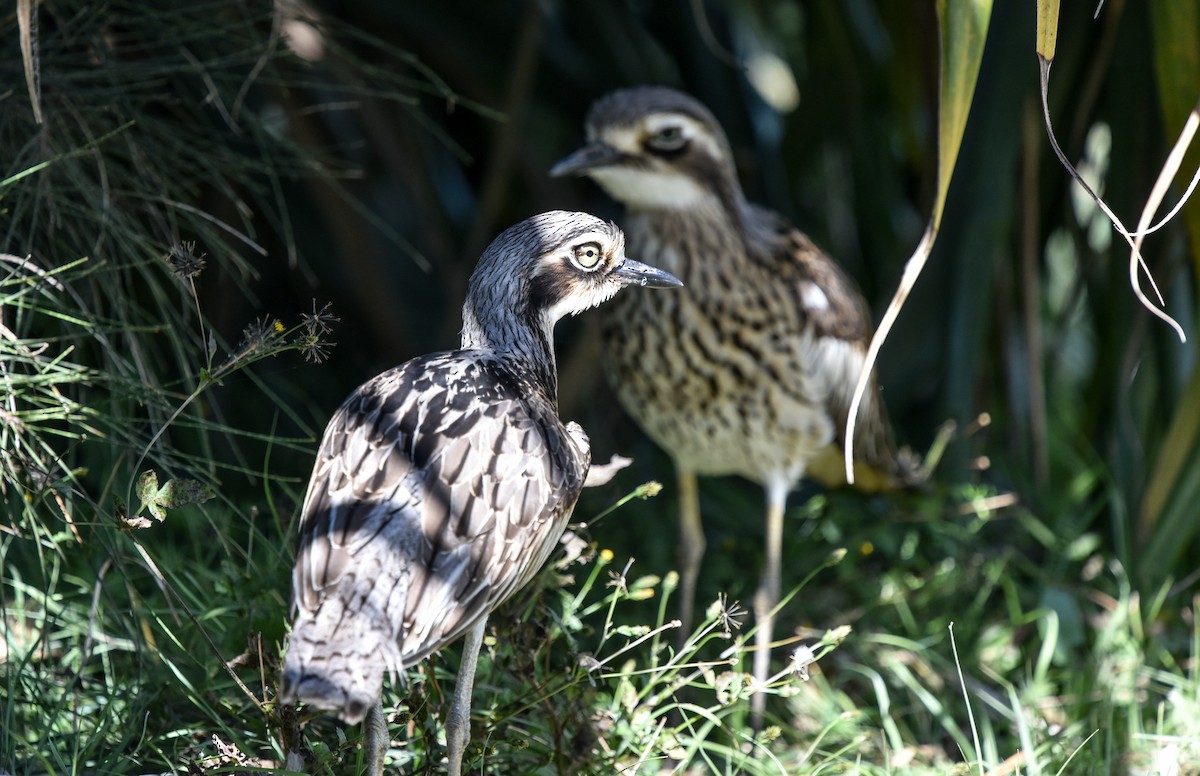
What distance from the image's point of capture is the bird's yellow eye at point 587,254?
2531mm

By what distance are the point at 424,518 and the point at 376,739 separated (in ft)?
1.23

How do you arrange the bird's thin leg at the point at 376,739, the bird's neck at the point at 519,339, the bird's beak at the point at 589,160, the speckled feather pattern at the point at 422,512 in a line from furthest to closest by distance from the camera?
the bird's beak at the point at 589,160
the bird's neck at the point at 519,339
the bird's thin leg at the point at 376,739
the speckled feather pattern at the point at 422,512

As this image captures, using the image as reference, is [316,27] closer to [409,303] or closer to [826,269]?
[826,269]

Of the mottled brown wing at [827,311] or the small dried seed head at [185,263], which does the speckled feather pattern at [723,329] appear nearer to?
the mottled brown wing at [827,311]

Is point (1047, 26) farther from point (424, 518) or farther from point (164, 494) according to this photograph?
point (164, 494)

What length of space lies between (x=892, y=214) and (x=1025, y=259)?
578 mm

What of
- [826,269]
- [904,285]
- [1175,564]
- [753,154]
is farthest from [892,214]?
[904,285]

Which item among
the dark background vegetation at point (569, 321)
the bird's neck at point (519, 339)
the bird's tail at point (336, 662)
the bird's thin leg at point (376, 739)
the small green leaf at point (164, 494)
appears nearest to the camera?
the bird's tail at point (336, 662)

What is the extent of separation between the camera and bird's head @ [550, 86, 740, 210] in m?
3.26

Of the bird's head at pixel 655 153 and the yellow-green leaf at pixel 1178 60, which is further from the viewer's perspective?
the bird's head at pixel 655 153

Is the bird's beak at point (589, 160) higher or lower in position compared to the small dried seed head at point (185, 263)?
lower

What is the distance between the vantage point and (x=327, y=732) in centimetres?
245

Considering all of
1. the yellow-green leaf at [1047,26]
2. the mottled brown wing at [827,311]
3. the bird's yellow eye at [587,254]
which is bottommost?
the mottled brown wing at [827,311]

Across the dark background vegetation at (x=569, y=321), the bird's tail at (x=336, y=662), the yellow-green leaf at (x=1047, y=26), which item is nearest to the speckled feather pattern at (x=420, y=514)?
the bird's tail at (x=336, y=662)
